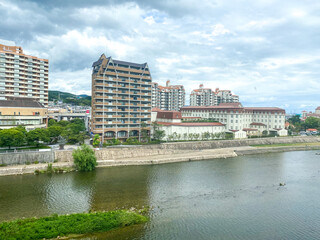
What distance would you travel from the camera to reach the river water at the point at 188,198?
21266 millimetres

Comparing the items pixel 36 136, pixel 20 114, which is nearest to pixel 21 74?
Answer: pixel 20 114

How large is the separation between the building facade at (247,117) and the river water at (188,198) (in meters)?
31.2

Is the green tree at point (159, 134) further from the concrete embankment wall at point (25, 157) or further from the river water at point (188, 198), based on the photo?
the concrete embankment wall at point (25, 157)

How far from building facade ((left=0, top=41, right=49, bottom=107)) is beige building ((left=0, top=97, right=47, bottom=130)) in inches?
602

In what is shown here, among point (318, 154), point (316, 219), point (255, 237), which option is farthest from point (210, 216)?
point (318, 154)

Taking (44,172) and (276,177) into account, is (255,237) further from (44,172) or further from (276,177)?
(44,172)

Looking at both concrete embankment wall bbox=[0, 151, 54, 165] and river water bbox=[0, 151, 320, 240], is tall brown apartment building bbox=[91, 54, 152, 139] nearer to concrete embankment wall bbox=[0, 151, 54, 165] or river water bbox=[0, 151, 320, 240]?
concrete embankment wall bbox=[0, 151, 54, 165]

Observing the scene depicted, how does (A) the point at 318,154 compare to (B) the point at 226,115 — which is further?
(B) the point at 226,115

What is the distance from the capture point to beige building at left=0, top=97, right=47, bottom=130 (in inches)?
1815

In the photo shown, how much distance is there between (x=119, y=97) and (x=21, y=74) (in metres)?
32.5

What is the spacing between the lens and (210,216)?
931 inches

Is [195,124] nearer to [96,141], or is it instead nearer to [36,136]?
[96,141]

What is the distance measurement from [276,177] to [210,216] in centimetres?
2000

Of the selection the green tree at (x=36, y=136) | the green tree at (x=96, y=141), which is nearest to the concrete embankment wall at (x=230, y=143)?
the green tree at (x=96, y=141)
